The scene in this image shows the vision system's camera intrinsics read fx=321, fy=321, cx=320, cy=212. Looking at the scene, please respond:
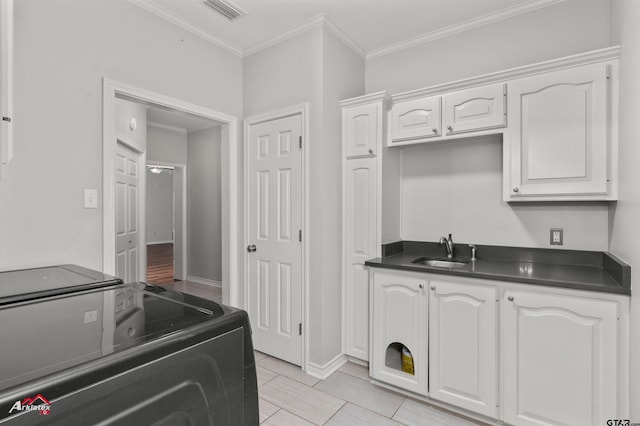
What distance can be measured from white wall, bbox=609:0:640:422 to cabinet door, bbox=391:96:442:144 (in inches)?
39.3

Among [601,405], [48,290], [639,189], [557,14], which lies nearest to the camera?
[48,290]

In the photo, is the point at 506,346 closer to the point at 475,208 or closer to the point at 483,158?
the point at 475,208

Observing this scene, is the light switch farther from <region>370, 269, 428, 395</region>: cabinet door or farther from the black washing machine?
<region>370, 269, 428, 395</region>: cabinet door

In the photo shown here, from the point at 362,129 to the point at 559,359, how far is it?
6.44 feet

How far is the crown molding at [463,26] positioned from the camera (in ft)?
7.65

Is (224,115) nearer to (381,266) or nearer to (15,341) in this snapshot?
(381,266)

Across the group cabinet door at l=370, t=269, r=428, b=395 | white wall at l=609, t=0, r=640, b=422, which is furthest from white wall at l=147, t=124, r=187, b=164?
white wall at l=609, t=0, r=640, b=422

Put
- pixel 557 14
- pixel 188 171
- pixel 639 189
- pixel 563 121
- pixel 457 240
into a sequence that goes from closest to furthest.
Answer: pixel 639 189 < pixel 563 121 < pixel 557 14 < pixel 457 240 < pixel 188 171

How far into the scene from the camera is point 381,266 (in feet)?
7.63

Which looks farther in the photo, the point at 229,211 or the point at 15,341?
the point at 229,211

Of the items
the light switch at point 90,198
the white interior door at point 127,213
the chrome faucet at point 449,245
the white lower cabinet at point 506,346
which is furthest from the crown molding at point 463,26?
the white interior door at point 127,213

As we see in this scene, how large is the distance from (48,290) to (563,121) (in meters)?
2.71

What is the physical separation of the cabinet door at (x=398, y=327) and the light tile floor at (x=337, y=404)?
0.41ft

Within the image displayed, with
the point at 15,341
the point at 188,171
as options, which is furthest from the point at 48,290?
the point at 188,171
